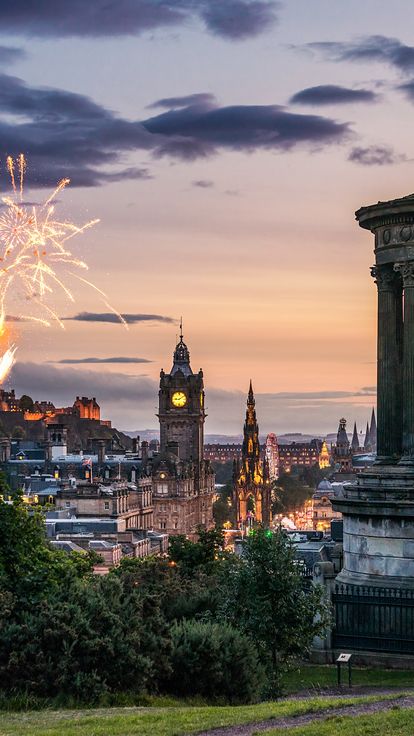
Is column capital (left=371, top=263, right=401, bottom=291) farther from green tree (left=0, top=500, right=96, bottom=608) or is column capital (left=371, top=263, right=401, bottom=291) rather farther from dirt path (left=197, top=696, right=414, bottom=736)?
dirt path (left=197, top=696, right=414, bottom=736)

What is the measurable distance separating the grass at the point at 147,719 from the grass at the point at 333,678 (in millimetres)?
6602

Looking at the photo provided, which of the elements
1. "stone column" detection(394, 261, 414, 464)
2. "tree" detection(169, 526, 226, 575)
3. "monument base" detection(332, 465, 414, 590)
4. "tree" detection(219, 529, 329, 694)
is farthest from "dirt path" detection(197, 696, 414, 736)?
"tree" detection(169, 526, 226, 575)

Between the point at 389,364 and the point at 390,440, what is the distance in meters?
2.55

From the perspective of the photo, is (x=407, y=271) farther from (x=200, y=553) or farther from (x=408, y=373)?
(x=200, y=553)

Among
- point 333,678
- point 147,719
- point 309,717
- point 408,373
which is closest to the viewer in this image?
point 309,717

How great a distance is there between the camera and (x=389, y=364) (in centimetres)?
4738

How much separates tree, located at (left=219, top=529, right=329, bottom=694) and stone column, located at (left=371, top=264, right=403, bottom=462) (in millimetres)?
8623

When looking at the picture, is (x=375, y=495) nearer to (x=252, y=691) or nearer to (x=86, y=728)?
(x=252, y=691)

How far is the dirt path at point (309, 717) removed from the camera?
27500mm

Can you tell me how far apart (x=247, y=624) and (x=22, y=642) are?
7697mm

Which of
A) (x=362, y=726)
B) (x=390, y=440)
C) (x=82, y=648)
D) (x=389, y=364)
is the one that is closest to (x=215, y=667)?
(x=82, y=648)

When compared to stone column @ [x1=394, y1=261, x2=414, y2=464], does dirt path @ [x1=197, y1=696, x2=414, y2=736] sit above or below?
below

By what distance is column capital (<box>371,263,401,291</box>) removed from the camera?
156 feet

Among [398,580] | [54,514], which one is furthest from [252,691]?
[54,514]
